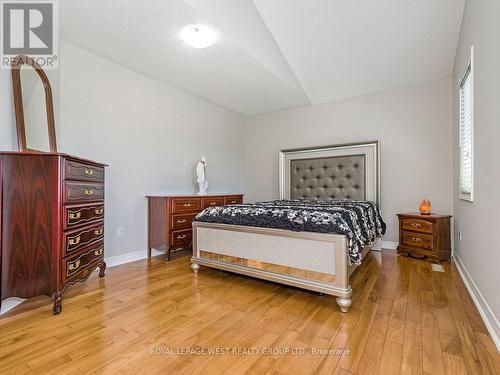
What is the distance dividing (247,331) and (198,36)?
240 cm

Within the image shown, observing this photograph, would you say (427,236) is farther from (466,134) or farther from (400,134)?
(400,134)

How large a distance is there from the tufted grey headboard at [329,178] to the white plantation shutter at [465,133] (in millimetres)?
1251

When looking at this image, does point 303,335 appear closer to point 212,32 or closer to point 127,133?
point 212,32

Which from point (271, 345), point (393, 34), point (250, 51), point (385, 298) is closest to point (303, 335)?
point (271, 345)

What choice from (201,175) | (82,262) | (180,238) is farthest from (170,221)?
(82,262)

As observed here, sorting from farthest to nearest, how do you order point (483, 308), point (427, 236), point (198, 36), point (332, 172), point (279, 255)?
point (332, 172)
point (427, 236)
point (198, 36)
point (279, 255)
point (483, 308)

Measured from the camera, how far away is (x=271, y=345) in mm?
1396

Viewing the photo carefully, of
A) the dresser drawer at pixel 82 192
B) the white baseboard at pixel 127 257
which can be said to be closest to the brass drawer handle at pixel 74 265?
the dresser drawer at pixel 82 192

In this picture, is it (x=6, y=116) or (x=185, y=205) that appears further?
(x=185, y=205)

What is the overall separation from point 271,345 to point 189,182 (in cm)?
280

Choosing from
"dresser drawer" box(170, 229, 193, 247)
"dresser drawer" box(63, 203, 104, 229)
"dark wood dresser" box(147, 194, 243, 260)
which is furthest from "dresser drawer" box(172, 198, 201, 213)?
"dresser drawer" box(63, 203, 104, 229)

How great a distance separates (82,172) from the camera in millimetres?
2033

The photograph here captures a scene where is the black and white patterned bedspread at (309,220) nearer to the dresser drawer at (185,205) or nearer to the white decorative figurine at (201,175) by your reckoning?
the dresser drawer at (185,205)

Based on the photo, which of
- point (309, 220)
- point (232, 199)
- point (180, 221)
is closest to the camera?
point (309, 220)
